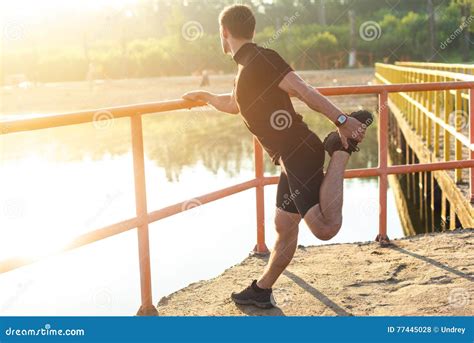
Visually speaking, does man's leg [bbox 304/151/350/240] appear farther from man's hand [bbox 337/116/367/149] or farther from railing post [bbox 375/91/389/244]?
railing post [bbox 375/91/389/244]

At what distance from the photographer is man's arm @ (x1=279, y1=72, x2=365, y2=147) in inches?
148

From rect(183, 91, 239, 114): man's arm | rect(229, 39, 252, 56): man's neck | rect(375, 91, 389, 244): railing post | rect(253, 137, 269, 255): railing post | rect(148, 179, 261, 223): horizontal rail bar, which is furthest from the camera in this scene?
rect(375, 91, 389, 244): railing post

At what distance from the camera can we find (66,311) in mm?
8008

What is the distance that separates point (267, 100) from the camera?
3908mm

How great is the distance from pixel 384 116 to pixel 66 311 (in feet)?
13.1

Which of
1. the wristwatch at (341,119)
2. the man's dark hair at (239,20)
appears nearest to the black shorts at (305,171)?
the wristwatch at (341,119)

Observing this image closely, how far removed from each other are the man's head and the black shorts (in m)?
0.62

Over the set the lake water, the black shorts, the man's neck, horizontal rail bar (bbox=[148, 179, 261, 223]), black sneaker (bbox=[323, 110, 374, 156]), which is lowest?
the lake water

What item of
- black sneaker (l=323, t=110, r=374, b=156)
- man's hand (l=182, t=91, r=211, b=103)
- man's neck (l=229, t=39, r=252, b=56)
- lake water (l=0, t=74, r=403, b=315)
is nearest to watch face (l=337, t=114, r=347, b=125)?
black sneaker (l=323, t=110, r=374, b=156)

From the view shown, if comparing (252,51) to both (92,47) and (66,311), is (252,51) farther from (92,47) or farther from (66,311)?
(92,47)

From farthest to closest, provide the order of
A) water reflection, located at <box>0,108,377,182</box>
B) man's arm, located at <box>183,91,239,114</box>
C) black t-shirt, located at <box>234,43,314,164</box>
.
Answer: water reflection, located at <box>0,108,377,182</box>
man's arm, located at <box>183,91,239,114</box>
black t-shirt, located at <box>234,43,314,164</box>

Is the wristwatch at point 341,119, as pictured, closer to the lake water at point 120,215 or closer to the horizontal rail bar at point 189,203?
the horizontal rail bar at point 189,203

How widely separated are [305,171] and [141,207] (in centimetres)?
103

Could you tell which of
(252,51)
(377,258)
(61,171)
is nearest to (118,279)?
(377,258)
